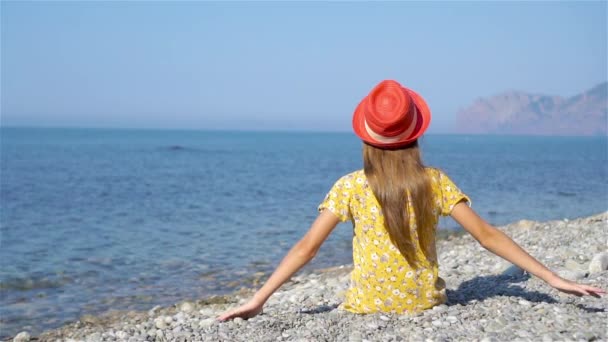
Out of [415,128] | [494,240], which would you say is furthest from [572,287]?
[415,128]

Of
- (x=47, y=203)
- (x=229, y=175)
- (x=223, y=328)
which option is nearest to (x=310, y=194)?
(x=47, y=203)

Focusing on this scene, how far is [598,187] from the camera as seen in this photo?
1216 inches

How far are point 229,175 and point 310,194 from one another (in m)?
13.3

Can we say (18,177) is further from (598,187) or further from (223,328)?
(223,328)

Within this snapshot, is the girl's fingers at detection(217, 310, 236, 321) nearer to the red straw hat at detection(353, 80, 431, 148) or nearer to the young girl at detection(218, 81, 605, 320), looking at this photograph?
the young girl at detection(218, 81, 605, 320)

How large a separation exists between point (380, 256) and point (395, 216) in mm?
388

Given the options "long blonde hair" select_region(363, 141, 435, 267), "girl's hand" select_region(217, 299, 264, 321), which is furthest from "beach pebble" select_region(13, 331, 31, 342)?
"long blonde hair" select_region(363, 141, 435, 267)

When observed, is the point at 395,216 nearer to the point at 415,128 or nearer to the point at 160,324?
the point at 415,128

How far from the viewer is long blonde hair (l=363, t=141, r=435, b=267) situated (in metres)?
4.89

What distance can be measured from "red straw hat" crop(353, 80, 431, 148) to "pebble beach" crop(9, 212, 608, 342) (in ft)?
4.66

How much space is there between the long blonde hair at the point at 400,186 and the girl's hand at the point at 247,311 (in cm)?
123

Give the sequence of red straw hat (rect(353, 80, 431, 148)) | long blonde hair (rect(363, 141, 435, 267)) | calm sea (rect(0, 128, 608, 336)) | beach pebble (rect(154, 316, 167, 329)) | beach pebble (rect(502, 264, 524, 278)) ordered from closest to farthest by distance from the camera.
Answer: red straw hat (rect(353, 80, 431, 148)) → long blonde hair (rect(363, 141, 435, 267)) → beach pebble (rect(154, 316, 167, 329)) → beach pebble (rect(502, 264, 524, 278)) → calm sea (rect(0, 128, 608, 336))

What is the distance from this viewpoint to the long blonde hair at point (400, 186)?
4.89 metres

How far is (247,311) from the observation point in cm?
533
